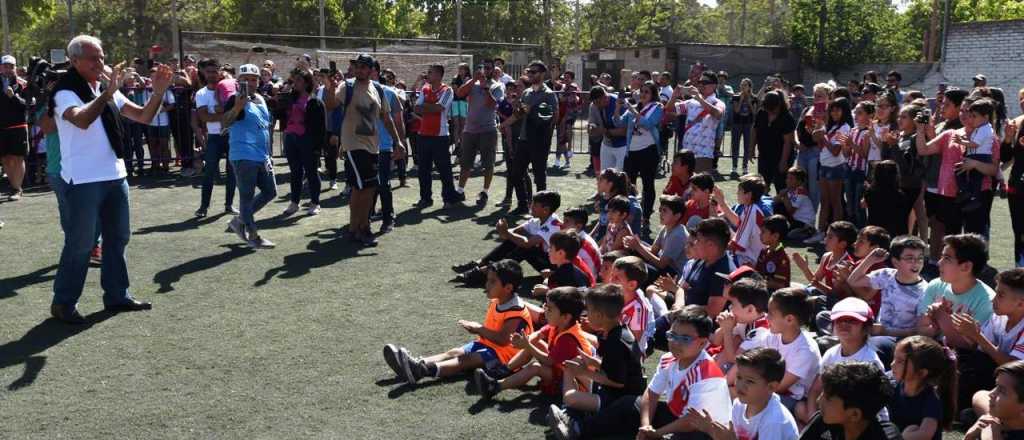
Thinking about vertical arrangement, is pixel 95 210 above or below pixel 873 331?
above

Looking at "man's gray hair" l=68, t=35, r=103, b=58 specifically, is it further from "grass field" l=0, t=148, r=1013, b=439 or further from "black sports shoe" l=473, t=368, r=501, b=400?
"black sports shoe" l=473, t=368, r=501, b=400

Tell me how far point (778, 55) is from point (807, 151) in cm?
2425

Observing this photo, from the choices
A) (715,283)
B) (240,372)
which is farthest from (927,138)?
(240,372)

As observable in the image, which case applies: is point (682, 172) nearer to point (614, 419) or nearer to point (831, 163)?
point (831, 163)

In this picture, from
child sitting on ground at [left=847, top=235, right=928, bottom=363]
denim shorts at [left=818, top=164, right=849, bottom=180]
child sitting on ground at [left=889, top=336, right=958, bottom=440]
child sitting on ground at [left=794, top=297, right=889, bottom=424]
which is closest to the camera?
child sitting on ground at [left=889, top=336, right=958, bottom=440]

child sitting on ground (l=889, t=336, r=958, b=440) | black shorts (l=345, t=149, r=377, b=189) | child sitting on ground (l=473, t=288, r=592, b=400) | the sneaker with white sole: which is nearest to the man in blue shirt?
black shorts (l=345, t=149, r=377, b=189)

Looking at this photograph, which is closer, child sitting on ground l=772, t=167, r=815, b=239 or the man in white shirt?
the man in white shirt

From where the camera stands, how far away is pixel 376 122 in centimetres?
1012

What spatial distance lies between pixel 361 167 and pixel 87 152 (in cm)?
361

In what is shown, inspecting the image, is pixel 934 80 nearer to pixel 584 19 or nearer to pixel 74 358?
pixel 74 358

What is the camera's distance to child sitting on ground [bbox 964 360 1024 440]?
12.6 ft

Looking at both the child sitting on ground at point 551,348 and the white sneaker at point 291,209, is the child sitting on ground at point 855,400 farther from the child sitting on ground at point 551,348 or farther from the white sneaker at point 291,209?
the white sneaker at point 291,209

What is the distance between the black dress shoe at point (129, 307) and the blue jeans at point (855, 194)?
24.2ft

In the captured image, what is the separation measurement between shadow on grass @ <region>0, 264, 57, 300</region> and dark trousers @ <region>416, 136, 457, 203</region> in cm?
502
